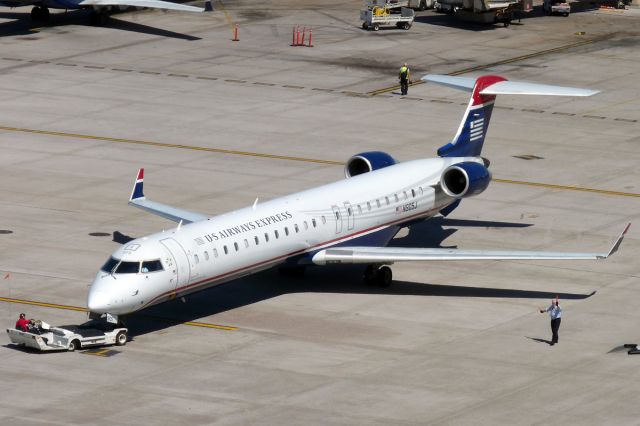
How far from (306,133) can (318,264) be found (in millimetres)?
19209

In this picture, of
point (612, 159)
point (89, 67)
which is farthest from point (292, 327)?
point (89, 67)

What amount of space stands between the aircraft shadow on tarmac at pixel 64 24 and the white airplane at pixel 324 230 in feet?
110

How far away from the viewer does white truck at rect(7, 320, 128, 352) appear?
34.8 meters

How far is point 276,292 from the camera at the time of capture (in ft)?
132

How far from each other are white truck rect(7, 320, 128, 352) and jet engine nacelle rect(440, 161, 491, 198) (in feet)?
38.3

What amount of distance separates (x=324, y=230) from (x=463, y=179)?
16.0ft

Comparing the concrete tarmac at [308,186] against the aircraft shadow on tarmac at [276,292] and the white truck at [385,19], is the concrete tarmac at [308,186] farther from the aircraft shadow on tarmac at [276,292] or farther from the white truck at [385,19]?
the white truck at [385,19]

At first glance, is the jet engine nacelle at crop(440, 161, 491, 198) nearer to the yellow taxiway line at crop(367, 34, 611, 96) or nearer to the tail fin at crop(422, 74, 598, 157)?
the tail fin at crop(422, 74, 598, 157)

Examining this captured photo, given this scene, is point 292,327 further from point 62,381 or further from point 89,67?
point 89,67

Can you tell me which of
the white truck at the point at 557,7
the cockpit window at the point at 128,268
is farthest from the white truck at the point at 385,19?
the cockpit window at the point at 128,268

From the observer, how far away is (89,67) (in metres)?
69.4

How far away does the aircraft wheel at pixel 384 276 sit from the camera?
133 ft

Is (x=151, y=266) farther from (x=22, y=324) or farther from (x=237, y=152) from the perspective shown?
(x=237, y=152)

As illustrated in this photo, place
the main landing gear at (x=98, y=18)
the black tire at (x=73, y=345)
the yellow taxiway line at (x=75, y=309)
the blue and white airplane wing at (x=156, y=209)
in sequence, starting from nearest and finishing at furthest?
the black tire at (x=73, y=345)
the yellow taxiway line at (x=75, y=309)
the blue and white airplane wing at (x=156, y=209)
the main landing gear at (x=98, y=18)
